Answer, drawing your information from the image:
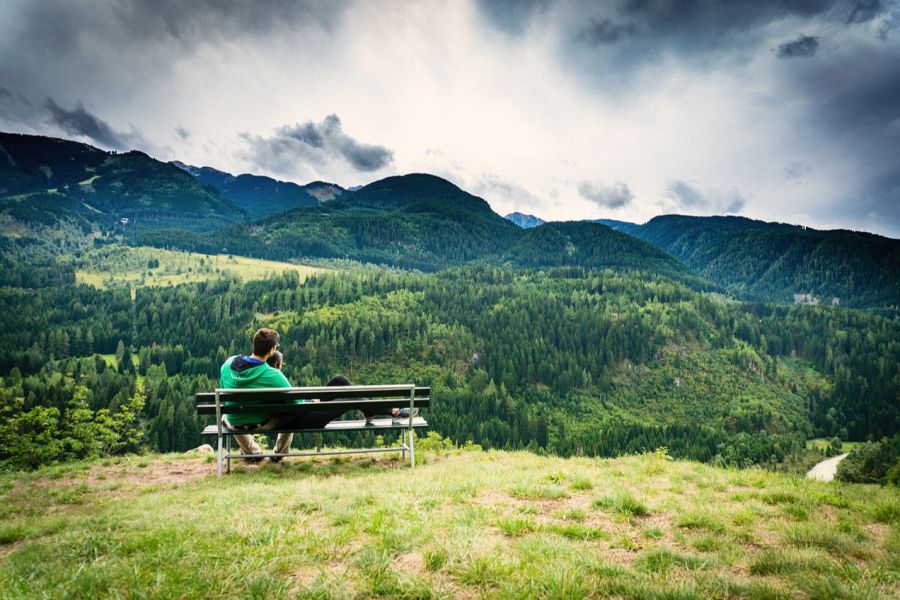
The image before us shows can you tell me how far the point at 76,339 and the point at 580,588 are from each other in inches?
7653

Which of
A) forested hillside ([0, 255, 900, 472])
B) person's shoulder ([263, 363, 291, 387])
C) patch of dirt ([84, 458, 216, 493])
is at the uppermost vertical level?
person's shoulder ([263, 363, 291, 387])

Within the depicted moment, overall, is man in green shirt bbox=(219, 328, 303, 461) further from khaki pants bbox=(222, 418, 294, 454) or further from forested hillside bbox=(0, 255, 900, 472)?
forested hillside bbox=(0, 255, 900, 472)

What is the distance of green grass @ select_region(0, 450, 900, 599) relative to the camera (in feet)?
13.4

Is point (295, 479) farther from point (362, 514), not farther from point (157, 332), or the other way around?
point (157, 332)

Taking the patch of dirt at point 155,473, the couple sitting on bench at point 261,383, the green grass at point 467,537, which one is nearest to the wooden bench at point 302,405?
the couple sitting on bench at point 261,383

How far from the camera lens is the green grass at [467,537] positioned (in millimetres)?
4090

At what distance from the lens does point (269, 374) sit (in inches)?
408

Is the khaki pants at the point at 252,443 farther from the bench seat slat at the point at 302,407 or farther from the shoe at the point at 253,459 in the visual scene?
the bench seat slat at the point at 302,407

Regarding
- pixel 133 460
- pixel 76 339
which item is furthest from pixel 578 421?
pixel 76 339

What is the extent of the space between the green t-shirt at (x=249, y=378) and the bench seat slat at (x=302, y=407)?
1.00 ft

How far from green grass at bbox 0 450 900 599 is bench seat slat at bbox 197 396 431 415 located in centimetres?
151

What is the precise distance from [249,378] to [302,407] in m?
1.50

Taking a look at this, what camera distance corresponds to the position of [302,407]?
1003 cm

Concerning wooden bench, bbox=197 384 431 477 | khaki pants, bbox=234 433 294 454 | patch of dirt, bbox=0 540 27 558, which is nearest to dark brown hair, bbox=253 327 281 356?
wooden bench, bbox=197 384 431 477
